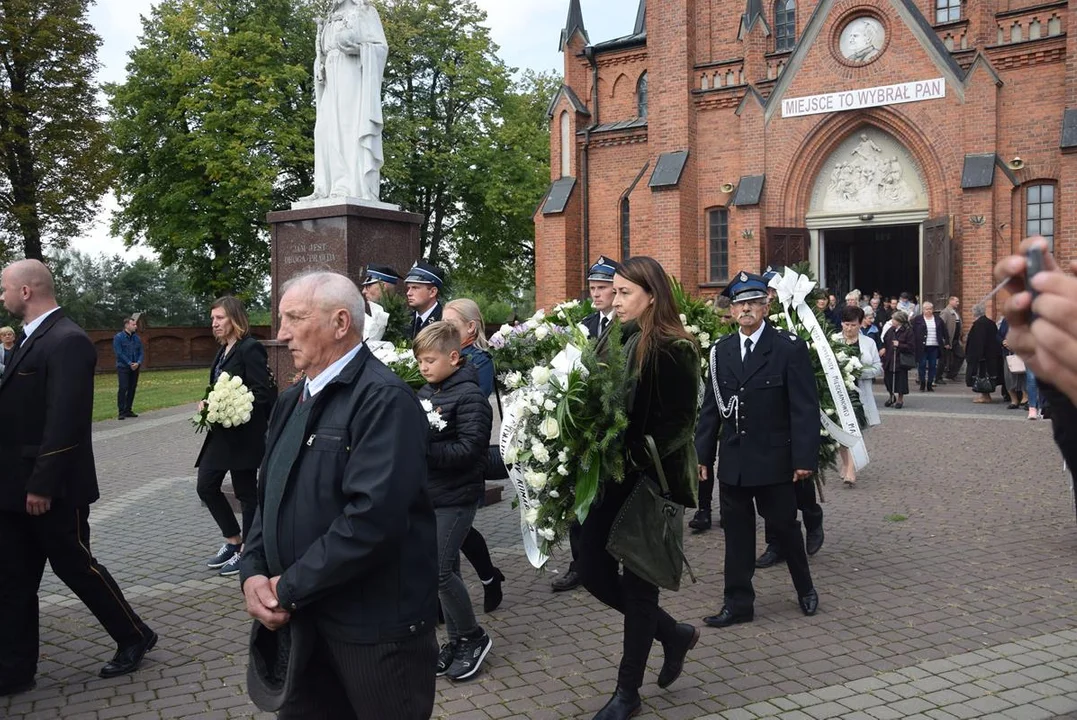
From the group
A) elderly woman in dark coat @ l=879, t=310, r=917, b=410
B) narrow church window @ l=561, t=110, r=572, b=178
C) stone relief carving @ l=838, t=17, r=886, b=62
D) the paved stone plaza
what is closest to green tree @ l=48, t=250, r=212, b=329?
narrow church window @ l=561, t=110, r=572, b=178

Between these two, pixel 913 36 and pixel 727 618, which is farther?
pixel 913 36

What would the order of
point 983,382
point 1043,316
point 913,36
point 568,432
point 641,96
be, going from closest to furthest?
point 1043,316
point 568,432
point 983,382
point 913,36
point 641,96

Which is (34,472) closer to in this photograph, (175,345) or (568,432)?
(568,432)

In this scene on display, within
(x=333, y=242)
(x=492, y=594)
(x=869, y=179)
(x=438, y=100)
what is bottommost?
(x=492, y=594)

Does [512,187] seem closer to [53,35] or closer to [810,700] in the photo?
[53,35]

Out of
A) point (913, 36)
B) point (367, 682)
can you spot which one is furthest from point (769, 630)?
point (913, 36)

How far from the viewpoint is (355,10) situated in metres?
9.91

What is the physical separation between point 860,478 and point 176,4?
34494mm

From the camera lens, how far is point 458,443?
484 cm

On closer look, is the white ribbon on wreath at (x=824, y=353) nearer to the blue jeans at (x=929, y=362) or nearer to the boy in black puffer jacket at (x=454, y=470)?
the boy in black puffer jacket at (x=454, y=470)

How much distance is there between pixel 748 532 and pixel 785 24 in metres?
24.3

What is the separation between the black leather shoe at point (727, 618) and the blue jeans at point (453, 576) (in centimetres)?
152

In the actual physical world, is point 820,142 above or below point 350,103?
above

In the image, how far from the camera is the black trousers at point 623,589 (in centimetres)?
422
